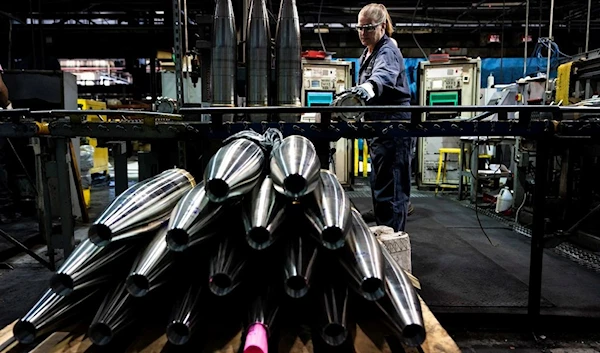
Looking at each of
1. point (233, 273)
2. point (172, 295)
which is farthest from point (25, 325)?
point (233, 273)

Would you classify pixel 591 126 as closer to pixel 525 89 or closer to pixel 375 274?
pixel 375 274

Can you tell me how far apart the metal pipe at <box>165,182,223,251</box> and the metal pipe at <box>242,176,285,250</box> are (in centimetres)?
9

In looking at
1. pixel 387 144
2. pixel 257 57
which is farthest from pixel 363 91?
pixel 257 57

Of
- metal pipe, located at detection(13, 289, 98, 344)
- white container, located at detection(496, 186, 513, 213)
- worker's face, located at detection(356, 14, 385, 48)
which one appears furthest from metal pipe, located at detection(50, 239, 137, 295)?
white container, located at detection(496, 186, 513, 213)

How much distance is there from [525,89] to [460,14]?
3363 mm

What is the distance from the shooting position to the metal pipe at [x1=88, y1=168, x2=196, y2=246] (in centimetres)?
93

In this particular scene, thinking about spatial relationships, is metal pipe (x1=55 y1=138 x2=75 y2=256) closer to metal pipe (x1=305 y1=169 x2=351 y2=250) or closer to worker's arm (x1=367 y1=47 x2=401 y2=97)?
metal pipe (x1=305 y1=169 x2=351 y2=250)

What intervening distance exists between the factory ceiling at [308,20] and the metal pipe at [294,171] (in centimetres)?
554

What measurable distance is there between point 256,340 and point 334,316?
180mm

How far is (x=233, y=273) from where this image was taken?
0.90 metres

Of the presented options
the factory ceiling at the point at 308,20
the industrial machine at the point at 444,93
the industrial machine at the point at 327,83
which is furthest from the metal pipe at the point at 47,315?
the factory ceiling at the point at 308,20

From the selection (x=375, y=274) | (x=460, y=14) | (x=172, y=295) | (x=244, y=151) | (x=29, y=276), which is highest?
(x=460, y=14)

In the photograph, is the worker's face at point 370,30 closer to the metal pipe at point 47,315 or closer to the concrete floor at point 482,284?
the concrete floor at point 482,284

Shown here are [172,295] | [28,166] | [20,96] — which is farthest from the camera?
[28,166]
